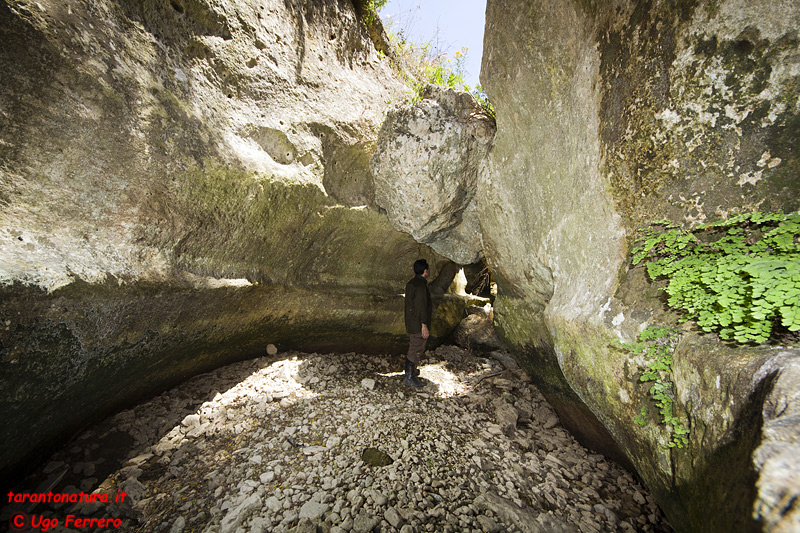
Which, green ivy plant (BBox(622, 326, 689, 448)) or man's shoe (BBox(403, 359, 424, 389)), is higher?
green ivy plant (BBox(622, 326, 689, 448))

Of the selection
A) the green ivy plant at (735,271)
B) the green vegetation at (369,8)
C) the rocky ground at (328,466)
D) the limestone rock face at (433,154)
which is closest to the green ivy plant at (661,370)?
the green ivy plant at (735,271)

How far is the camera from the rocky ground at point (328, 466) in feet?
9.20

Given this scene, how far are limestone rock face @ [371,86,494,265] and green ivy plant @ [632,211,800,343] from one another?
2677 millimetres

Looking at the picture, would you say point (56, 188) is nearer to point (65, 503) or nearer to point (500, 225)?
point (65, 503)

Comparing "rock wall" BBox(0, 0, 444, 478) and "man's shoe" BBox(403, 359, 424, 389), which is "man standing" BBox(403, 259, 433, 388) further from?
"rock wall" BBox(0, 0, 444, 478)

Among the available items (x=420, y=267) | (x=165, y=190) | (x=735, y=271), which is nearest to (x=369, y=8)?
(x=420, y=267)

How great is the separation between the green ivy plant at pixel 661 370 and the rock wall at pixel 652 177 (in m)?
0.09

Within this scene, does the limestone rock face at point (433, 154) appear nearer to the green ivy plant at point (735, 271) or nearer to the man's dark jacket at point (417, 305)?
the man's dark jacket at point (417, 305)

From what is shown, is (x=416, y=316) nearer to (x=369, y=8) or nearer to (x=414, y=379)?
(x=414, y=379)

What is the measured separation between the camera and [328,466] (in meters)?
3.31

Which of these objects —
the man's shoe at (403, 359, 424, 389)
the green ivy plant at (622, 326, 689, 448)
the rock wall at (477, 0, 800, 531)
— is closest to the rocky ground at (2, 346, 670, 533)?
the man's shoe at (403, 359, 424, 389)

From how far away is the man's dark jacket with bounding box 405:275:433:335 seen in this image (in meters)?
5.57

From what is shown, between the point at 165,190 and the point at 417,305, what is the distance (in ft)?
11.9

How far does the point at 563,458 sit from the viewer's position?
164 inches
